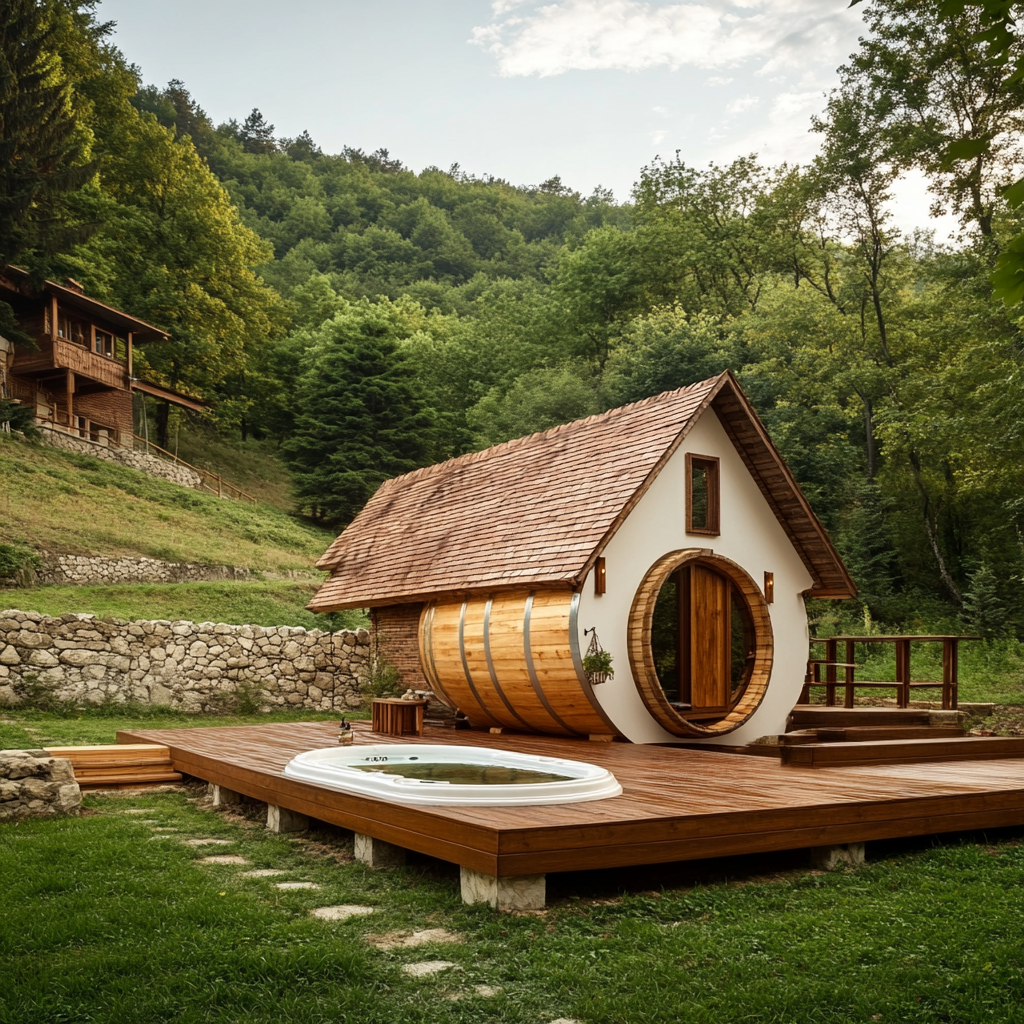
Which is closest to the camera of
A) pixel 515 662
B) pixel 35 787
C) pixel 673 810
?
pixel 673 810

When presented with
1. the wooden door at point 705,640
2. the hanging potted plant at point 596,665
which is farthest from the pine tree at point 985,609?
the hanging potted plant at point 596,665

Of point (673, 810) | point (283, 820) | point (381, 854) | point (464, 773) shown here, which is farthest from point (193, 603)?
point (673, 810)

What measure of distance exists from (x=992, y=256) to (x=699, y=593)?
40.2ft

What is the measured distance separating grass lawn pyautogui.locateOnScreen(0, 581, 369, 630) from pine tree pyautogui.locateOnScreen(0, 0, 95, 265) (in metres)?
12.3

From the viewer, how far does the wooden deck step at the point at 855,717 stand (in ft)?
38.3

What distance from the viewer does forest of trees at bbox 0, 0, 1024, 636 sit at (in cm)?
2177

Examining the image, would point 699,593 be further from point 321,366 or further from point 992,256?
point 321,366

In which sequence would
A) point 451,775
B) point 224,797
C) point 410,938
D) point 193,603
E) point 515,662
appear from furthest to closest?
1. point 193,603
2. point 515,662
3. point 224,797
4. point 451,775
5. point 410,938

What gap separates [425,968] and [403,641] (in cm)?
992

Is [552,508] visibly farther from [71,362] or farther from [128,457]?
[71,362]

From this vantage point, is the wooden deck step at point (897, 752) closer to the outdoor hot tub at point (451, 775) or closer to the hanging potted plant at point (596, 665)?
the hanging potted plant at point (596, 665)

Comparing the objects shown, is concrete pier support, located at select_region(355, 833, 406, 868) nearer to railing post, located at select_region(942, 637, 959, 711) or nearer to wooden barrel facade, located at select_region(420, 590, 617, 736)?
wooden barrel facade, located at select_region(420, 590, 617, 736)

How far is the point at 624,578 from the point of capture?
10352 mm

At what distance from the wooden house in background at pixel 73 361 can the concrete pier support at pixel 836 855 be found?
28044 mm
